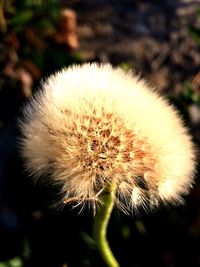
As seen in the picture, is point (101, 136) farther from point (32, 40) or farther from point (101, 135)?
point (32, 40)

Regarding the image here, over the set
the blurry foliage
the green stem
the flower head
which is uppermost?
the blurry foliage

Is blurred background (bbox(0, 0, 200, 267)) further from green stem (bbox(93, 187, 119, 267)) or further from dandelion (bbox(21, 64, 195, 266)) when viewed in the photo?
dandelion (bbox(21, 64, 195, 266))

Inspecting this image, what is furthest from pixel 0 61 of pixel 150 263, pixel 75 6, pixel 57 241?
pixel 150 263

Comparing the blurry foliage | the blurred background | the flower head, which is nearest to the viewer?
the flower head

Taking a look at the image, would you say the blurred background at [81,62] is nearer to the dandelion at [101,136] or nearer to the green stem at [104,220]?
the green stem at [104,220]

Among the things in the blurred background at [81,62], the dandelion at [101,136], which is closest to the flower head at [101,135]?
the dandelion at [101,136]

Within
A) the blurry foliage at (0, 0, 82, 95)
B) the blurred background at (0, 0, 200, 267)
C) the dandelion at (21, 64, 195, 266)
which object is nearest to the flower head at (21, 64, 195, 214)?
the dandelion at (21, 64, 195, 266)

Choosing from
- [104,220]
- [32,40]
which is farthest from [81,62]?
[104,220]
